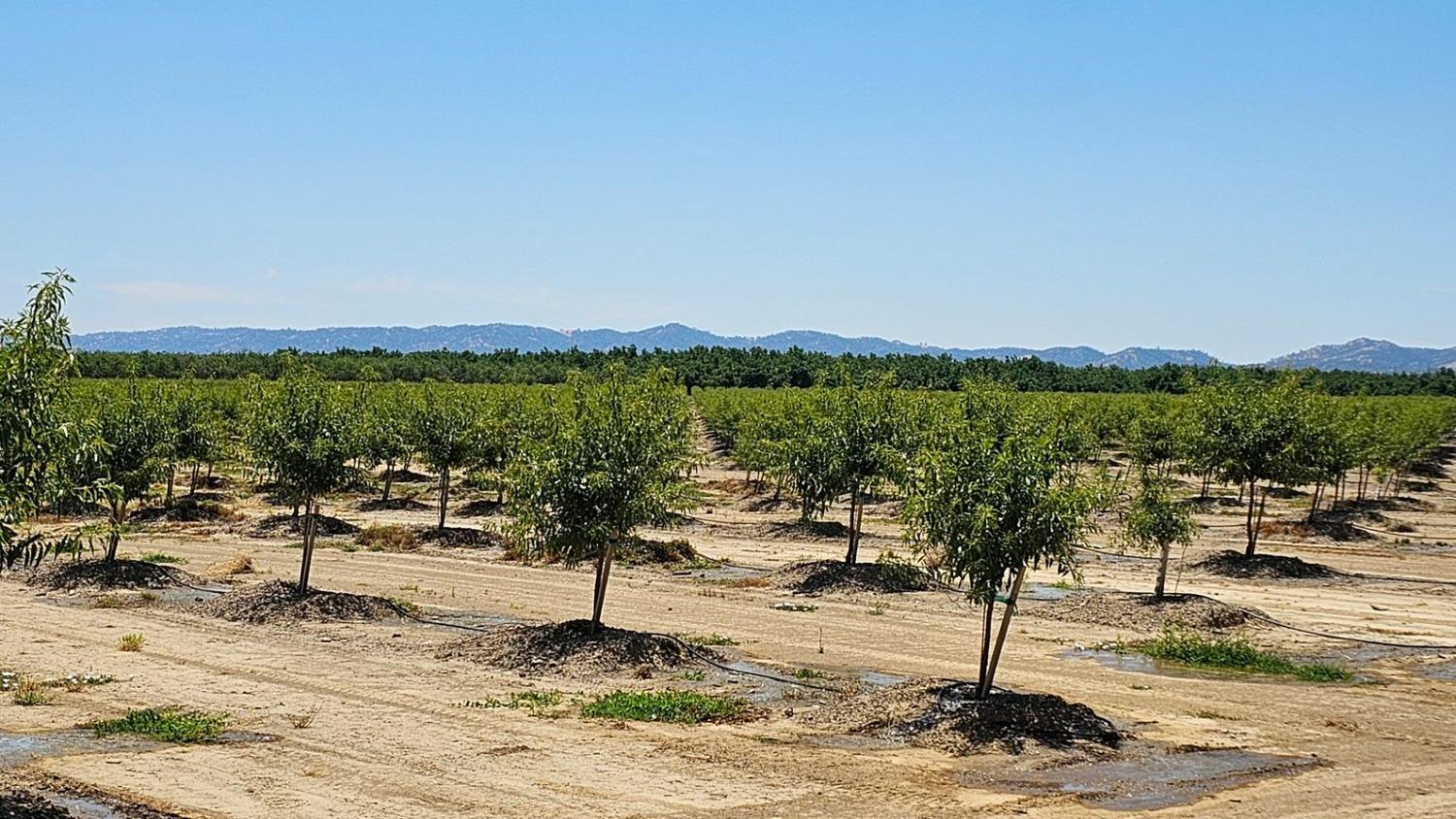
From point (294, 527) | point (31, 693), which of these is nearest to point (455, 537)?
point (294, 527)

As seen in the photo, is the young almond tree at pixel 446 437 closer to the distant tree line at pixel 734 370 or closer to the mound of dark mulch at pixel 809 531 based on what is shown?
the mound of dark mulch at pixel 809 531

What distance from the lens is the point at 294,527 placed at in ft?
134

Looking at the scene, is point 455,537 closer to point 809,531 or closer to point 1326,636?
point 809,531

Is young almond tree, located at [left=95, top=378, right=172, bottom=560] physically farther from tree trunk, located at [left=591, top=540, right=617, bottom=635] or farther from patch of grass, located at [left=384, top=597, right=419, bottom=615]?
tree trunk, located at [left=591, top=540, right=617, bottom=635]

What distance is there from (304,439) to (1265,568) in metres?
25.4

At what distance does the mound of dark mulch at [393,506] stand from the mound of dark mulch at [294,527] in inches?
236

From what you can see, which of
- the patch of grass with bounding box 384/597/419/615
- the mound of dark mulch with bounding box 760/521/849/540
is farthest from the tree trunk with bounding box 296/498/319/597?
the mound of dark mulch with bounding box 760/521/849/540

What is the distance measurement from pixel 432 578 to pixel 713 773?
18190 millimetres

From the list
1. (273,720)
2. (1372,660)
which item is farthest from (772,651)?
(1372,660)

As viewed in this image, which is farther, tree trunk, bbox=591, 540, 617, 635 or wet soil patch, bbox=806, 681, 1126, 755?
tree trunk, bbox=591, 540, 617, 635

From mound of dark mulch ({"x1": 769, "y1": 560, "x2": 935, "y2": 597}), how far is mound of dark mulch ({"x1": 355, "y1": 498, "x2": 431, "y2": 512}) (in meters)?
22.2

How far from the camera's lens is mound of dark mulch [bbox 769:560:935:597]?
30.0 metres

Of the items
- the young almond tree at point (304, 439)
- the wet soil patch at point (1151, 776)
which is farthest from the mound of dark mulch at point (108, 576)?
the wet soil patch at point (1151, 776)

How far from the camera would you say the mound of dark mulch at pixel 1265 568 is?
3312cm
